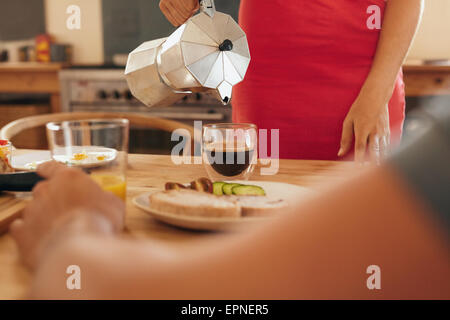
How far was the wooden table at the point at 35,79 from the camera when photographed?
2.96 m

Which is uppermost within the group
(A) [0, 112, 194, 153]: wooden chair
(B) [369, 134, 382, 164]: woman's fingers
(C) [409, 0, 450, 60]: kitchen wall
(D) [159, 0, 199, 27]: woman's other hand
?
(C) [409, 0, 450, 60]: kitchen wall

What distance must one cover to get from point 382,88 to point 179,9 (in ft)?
1.63

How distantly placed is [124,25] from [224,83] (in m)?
2.65

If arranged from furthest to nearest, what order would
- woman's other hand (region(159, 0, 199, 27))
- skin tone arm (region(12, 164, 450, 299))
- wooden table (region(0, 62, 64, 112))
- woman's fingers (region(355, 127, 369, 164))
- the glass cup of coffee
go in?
wooden table (region(0, 62, 64, 112)) → woman's fingers (region(355, 127, 369, 164)) → woman's other hand (region(159, 0, 199, 27)) → the glass cup of coffee → skin tone arm (region(12, 164, 450, 299))

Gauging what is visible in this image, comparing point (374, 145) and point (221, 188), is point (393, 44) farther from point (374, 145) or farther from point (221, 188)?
point (221, 188)

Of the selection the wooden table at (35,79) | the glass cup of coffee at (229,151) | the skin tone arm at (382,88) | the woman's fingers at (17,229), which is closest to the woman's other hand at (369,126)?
the skin tone arm at (382,88)

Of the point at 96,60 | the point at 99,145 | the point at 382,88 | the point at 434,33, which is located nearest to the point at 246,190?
the point at 99,145

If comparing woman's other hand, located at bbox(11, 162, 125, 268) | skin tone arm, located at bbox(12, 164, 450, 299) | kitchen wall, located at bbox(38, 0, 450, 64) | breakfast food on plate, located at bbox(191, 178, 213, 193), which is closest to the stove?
kitchen wall, located at bbox(38, 0, 450, 64)

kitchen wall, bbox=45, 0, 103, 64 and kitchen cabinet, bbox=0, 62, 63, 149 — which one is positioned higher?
kitchen wall, bbox=45, 0, 103, 64

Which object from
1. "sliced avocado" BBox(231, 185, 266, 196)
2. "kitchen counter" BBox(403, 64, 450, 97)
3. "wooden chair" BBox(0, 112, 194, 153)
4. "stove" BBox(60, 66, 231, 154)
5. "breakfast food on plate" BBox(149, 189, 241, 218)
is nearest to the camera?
"breakfast food on plate" BBox(149, 189, 241, 218)

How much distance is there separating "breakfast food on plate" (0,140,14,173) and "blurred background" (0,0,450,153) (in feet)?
5.79

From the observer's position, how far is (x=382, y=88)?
1104mm

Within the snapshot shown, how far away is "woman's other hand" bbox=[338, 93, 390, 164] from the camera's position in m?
1.08

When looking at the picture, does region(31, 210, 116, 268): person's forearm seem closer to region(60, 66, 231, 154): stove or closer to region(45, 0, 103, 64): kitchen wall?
region(60, 66, 231, 154): stove
